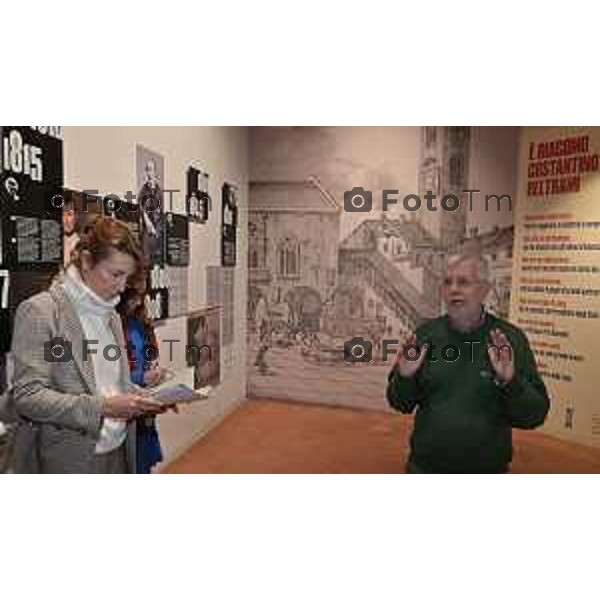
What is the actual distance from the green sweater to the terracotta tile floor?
6 centimetres

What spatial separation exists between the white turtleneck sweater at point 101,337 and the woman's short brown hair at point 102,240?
61 mm

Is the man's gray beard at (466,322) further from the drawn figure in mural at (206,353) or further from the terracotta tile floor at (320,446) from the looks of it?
the drawn figure in mural at (206,353)

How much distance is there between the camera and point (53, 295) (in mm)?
1761

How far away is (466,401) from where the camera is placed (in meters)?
2.02

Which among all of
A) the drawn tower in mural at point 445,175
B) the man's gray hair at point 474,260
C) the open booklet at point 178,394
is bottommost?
the open booklet at point 178,394

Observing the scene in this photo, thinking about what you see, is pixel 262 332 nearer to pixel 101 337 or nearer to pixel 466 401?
pixel 101 337

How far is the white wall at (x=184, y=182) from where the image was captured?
6.03ft

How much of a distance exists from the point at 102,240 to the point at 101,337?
28cm

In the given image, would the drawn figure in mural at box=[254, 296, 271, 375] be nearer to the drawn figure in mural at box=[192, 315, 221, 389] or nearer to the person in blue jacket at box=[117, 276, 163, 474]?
the drawn figure in mural at box=[192, 315, 221, 389]

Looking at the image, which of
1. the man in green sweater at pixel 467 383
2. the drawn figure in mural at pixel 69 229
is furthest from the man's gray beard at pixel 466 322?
the drawn figure in mural at pixel 69 229

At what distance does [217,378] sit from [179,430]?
209 mm

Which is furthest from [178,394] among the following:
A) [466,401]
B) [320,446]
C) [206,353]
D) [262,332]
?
[466,401]

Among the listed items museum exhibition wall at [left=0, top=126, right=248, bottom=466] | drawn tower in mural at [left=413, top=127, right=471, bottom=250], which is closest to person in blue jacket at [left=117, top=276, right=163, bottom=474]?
museum exhibition wall at [left=0, top=126, right=248, bottom=466]
